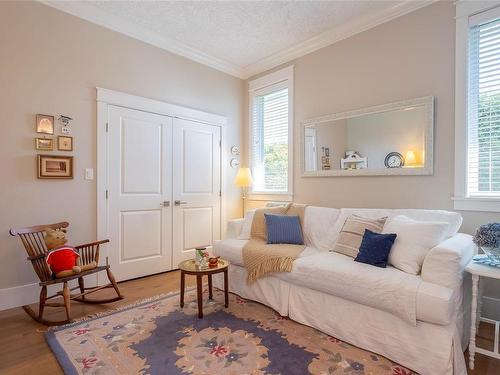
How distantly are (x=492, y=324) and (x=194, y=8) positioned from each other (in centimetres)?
398

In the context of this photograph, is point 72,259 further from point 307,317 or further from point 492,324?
point 492,324

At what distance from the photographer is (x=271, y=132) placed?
4293 millimetres

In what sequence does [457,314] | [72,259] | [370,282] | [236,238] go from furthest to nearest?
Answer: [236,238] < [72,259] < [370,282] < [457,314]

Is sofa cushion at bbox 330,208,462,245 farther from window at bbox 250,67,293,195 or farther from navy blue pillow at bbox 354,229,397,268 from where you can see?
window at bbox 250,67,293,195

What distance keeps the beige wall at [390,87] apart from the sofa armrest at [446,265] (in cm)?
91

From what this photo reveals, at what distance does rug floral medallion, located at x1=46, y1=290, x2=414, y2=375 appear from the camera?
1.72 metres

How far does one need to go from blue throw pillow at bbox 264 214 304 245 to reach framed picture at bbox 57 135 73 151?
86.3 inches

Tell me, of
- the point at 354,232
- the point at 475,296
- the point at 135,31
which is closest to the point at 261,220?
the point at 354,232

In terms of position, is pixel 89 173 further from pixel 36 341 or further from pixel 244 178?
pixel 244 178

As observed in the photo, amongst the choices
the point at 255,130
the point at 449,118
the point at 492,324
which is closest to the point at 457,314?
the point at 492,324

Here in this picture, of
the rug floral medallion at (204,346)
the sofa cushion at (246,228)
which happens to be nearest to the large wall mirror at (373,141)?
the sofa cushion at (246,228)

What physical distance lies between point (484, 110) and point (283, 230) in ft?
6.74

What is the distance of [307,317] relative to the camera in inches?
88.0

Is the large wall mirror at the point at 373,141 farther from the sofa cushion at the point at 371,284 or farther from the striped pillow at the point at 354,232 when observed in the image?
the sofa cushion at the point at 371,284
